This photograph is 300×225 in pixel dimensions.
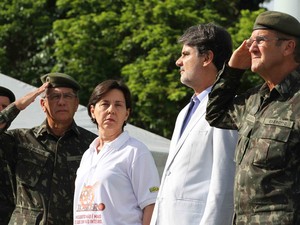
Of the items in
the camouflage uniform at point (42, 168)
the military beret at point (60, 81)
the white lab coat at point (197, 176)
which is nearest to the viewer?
the white lab coat at point (197, 176)

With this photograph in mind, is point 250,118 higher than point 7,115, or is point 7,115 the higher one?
point 7,115

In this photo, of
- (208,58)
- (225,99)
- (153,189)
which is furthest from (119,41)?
(225,99)

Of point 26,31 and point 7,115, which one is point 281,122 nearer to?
point 7,115

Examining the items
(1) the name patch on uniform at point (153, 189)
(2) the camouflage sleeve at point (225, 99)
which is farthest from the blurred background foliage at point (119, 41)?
(2) the camouflage sleeve at point (225, 99)

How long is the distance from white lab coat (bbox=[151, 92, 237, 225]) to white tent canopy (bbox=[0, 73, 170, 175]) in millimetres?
2787

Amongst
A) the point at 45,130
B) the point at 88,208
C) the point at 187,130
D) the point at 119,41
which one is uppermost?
the point at 119,41

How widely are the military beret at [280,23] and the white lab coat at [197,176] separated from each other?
2.43ft

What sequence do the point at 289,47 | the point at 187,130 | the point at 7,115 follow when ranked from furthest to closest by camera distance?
1. the point at 7,115
2. the point at 187,130
3. the point at 289,47

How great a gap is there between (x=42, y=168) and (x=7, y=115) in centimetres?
42

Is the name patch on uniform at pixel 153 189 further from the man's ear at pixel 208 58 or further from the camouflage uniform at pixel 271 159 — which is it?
the camouflage uniform at pixel 271 159

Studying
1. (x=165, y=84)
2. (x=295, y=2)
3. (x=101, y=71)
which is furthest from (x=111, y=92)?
(x=101, y=71)

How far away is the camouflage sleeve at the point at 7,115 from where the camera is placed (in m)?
6.47

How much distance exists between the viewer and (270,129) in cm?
425

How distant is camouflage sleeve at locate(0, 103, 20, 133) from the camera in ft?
21.2
